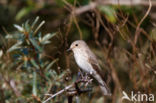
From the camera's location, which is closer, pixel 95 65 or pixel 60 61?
pixel 60 61

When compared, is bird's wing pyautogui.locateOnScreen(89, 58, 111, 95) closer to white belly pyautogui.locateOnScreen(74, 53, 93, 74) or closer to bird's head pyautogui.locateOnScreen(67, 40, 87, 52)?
white belly pyautogui.locateOnScreen(74, 53, 93, 74)

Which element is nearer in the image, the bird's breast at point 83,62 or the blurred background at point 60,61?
the blurred background at point 60,61

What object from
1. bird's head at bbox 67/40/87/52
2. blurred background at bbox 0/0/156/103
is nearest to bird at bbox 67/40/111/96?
bird's head at bbox 67/40/87/52

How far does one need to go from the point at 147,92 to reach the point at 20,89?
1.34 meters

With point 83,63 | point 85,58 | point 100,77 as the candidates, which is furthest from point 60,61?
point 85,58

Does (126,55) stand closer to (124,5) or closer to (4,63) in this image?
(4,63)

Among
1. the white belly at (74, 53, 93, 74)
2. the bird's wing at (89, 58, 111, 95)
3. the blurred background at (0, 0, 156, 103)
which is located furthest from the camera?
the white belly at (74, 53, 93, 74)

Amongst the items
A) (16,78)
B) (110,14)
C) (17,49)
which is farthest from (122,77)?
(17,49)

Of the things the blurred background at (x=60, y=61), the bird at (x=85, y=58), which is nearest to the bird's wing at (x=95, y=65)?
the bird at (x=85, y=58)

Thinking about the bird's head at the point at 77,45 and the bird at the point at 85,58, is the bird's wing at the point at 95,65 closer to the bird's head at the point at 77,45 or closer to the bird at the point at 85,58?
the bird at the point at 85,58

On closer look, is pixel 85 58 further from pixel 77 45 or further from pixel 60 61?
pixel 60 61

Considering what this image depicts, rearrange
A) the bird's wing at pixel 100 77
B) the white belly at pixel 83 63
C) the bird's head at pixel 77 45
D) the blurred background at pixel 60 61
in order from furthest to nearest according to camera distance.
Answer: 1. the bird's head at pixel 77 45
2. the white belly at pixel 83 63
3. the bird's wing at pixel 100 77
4. the blurred background at pixel 60 61

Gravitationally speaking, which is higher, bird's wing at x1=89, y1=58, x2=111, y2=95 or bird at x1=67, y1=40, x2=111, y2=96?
bird at x1=67, y1=40, x2=111, y2=96

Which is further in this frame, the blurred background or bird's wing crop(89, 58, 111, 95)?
bird's wing crop(89, 58, 111, 95)
